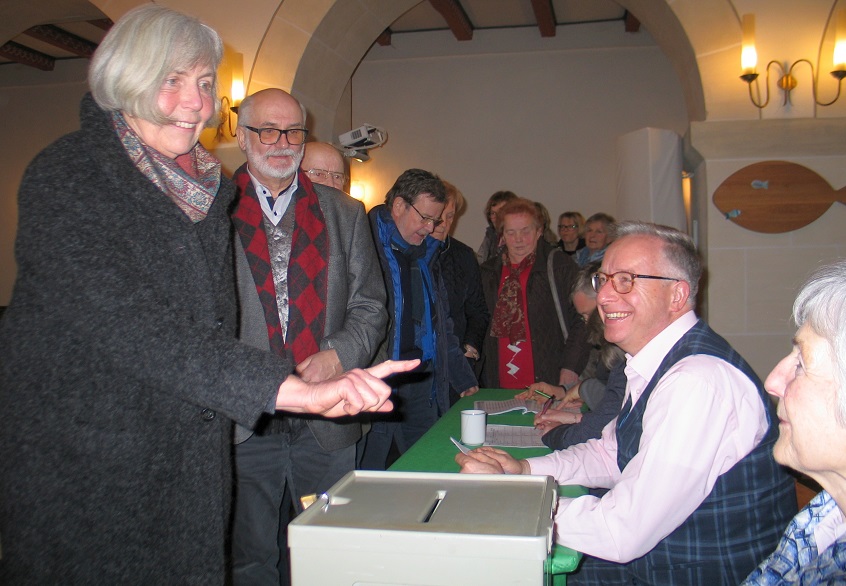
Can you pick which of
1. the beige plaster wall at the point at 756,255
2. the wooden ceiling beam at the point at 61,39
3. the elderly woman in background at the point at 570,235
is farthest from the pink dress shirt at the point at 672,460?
the wooden ceiling beam at the point at 61,39

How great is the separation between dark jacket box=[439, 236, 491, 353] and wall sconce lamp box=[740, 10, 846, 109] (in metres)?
1.83

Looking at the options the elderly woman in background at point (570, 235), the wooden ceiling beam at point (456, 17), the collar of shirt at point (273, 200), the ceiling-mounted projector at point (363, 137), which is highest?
the wooden ceiling beam at point (456, 17)

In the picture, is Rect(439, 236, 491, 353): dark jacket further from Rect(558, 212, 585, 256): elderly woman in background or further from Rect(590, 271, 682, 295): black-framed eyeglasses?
Rect(558, 212, 585, 256): elderly woman in background

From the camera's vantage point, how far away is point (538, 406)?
9.12 ft

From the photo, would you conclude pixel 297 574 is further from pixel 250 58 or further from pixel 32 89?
pixel 32 89

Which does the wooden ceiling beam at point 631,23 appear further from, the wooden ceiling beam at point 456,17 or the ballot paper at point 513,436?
the ballot paper at point 513,436

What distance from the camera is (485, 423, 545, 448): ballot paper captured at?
2238mm

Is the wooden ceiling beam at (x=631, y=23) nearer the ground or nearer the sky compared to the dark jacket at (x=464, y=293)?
nearer the sky

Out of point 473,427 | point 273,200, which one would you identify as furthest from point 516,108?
point 473,427

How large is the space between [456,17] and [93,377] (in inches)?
299

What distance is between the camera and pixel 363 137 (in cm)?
446

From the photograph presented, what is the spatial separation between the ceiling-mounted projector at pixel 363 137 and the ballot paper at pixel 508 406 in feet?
7.42

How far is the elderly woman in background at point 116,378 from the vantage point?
1097mm

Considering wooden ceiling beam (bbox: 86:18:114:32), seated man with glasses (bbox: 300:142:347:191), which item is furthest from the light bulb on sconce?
seated man with glasses (bbox: 300:142:347:191)
